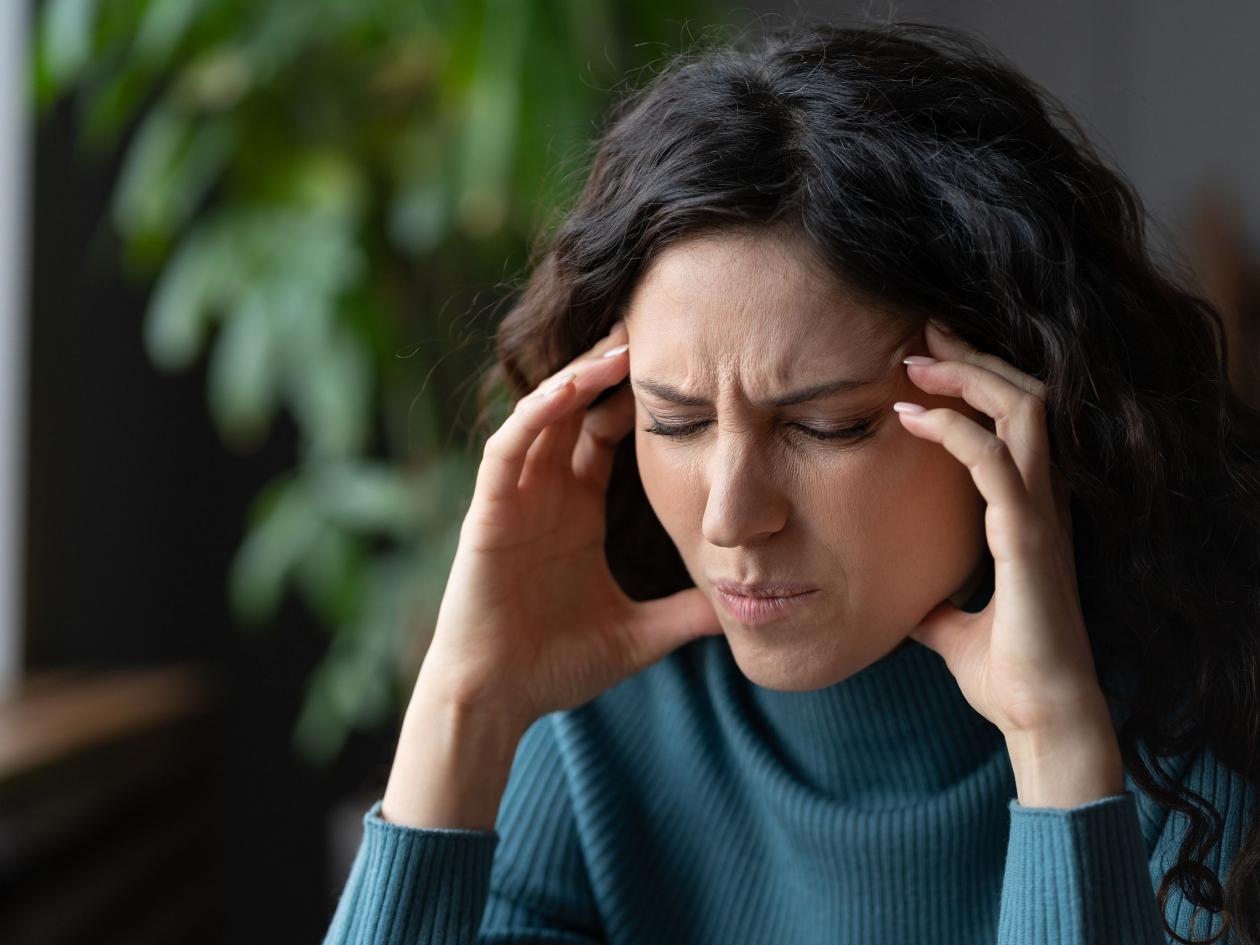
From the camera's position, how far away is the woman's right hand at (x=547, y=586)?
1.04 meters

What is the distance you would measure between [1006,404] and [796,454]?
0.14 m

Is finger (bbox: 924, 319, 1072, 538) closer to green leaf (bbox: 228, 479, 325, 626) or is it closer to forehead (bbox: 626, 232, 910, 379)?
forehead (bbox: 626, 232, 910, 379)

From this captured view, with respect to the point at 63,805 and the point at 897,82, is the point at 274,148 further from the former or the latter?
the point at 897,82

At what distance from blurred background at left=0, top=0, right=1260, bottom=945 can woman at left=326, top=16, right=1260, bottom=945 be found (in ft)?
2.02

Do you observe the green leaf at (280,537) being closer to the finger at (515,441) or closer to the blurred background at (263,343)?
the blurred background at (263,343)

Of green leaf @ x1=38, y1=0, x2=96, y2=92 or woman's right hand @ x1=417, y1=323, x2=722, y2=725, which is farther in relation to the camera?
green leaf @ x1=38, y1=0, x2=96, y2=92

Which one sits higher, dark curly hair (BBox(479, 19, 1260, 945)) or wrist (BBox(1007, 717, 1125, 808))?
dark curly hair (BBox(479, 19, 1260, 945))

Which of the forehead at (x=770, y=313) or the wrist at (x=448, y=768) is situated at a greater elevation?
the forehead at (x=770, y=313)

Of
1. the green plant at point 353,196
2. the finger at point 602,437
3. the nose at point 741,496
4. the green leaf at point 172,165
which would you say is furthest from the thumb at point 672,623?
the green leaf at point 172,165

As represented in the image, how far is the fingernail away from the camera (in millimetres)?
999

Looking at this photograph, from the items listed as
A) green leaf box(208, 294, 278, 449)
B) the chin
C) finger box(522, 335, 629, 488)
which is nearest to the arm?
the chin

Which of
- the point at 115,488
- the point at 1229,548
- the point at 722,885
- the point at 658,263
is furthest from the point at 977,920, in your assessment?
the point at 115,488

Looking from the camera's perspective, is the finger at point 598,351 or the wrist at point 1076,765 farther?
the finger at point 598,351

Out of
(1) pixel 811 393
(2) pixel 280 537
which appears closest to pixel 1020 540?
(1) pixel 811 393
